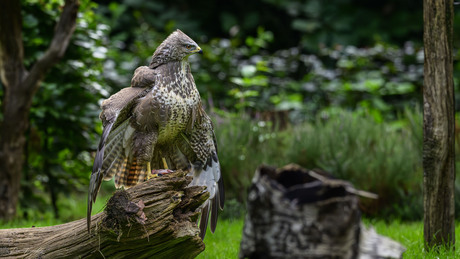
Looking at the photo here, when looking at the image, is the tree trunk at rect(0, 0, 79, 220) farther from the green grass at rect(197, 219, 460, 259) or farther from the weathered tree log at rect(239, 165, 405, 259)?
the weathered tree log at rect(239, 165, 405, 259)

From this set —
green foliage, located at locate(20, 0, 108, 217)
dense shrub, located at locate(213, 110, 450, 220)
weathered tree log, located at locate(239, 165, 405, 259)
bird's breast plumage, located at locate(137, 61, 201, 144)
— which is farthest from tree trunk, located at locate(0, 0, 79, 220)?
weathered tree log, located at locate(239, 165, 405, 259)

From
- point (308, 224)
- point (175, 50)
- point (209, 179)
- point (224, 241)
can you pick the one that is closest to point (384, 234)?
point (224, 241)

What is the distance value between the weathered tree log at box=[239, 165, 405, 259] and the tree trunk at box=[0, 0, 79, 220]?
3.74 meters

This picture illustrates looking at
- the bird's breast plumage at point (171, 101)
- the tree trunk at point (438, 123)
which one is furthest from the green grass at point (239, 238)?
the bird's breast plumage at point (171, 101)

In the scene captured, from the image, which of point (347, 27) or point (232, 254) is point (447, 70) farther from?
point (347, 27)

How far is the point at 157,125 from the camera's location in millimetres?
3504

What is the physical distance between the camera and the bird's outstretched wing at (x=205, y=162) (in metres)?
3.85

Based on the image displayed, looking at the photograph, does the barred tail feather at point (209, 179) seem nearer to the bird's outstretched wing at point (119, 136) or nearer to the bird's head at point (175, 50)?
the bird's outstretched wing at point (119, 136)

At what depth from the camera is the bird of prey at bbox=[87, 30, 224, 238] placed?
3.44 m

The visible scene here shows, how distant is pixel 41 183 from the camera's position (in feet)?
20.6

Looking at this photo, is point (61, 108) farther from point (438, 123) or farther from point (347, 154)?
point (438, 123)

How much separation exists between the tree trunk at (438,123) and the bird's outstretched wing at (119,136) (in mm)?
1934

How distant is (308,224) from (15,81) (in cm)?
426

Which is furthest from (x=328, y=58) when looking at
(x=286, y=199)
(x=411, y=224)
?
(x=286, y=199)
